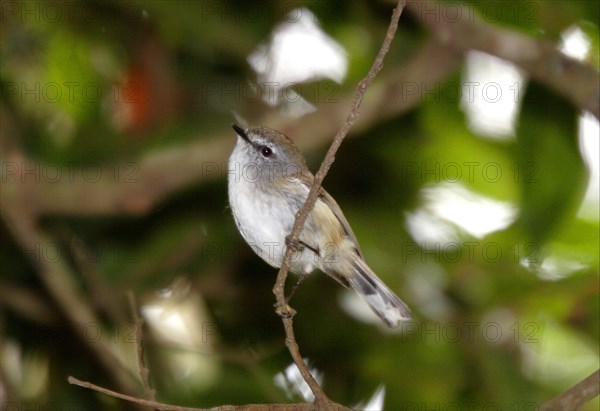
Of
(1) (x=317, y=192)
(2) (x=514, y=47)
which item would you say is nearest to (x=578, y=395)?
(1) (x=317, y=192)

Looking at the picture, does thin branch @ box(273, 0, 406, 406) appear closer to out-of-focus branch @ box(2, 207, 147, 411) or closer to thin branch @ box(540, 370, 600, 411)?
thin branch @ box(540, 370, 600, 411)

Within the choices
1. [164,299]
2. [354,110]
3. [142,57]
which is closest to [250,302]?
[164,299]

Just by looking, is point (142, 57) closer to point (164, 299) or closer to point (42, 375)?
point (164, 299)

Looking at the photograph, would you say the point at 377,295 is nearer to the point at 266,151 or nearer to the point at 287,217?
the point at 287,217

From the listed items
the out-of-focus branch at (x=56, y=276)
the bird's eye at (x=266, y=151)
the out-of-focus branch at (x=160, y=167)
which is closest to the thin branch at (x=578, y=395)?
the bird's eye at (x=266, y=151)

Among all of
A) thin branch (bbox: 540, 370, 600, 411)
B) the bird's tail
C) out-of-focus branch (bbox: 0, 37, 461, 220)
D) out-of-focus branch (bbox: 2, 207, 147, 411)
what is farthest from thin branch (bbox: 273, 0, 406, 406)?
out-of-focus branch (bbox: 2, 207, 147, 411)

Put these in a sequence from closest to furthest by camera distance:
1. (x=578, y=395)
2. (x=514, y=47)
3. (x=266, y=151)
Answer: (x=578, y=395)
(x=266, y=151)
(x=514, y=47)
